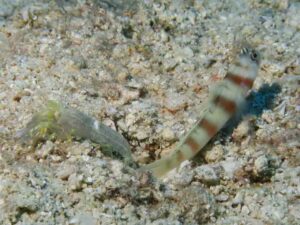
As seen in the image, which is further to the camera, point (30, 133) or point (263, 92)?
point (263, 92)

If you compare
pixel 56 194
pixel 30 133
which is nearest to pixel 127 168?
pixel 56 194

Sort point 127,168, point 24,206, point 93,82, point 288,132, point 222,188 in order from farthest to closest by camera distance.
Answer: point 93,82
point 288,132
point 222,188
point 127,168
point 24,206

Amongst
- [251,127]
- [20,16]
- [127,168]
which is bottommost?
[20,16]

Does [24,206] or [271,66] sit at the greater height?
[271,66]

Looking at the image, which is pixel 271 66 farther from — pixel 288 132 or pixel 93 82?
pixel 93 82

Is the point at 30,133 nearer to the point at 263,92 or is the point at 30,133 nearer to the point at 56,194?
the point at 56,194

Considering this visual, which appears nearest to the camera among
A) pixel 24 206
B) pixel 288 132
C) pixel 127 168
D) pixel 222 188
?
pixel 24 206
